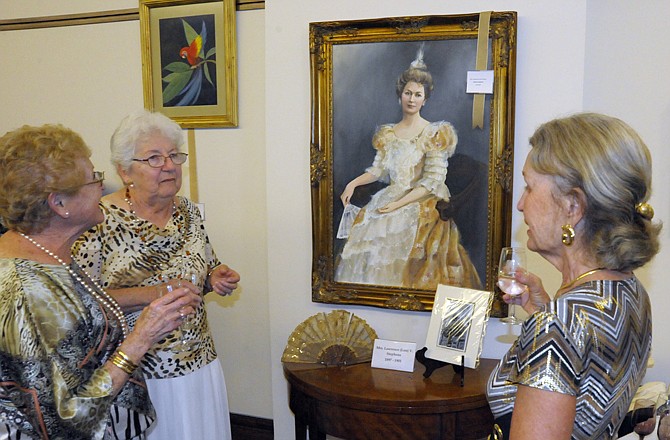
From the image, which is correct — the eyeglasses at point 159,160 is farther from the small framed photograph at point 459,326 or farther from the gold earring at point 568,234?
the gold earring at point 568,234

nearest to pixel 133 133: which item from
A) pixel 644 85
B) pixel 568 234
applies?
pixel 568 234

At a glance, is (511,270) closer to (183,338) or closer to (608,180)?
(608,180)

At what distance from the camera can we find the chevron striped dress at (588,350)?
1.25 m

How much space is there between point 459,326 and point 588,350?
4.35 ft

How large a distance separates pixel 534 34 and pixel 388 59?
64cm

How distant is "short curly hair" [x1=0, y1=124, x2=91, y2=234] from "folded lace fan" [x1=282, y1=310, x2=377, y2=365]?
1.44 meters

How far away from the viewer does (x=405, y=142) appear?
2.84m

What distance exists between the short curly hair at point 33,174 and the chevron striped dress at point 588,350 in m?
1.30

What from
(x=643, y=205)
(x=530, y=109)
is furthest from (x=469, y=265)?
(x=643, y=205)

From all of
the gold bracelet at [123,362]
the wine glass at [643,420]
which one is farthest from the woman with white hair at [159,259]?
the wine glass at [643,420]

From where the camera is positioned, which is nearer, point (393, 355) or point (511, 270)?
point (511, 270)

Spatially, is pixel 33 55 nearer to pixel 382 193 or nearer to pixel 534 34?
pixel 382 193

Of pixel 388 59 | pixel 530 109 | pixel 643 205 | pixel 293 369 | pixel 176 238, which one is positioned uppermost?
pixel 388 59

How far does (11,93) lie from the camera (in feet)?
13.7
